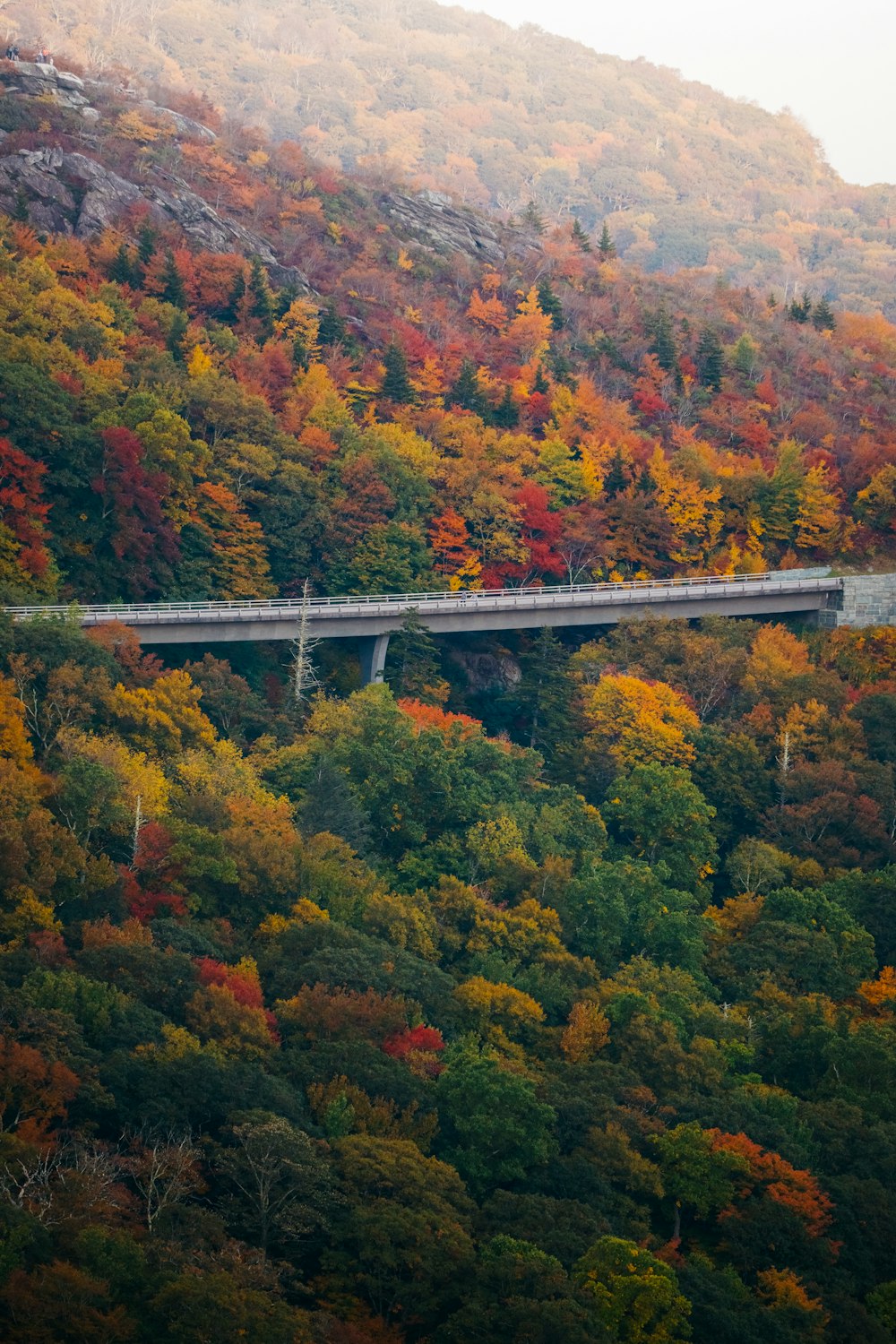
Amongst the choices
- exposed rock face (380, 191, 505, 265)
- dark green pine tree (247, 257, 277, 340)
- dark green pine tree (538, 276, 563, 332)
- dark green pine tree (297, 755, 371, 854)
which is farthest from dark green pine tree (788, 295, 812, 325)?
dark green pine tree (297, 755, 371, 854)

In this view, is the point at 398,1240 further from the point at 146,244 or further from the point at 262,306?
the point at 146,244

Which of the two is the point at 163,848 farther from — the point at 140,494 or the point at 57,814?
the point at 140,494

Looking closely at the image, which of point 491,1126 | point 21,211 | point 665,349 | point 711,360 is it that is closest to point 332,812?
point 491,1126

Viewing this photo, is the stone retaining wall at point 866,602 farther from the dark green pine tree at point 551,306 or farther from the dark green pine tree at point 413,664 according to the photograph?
the dark green pine tree at point 551,306

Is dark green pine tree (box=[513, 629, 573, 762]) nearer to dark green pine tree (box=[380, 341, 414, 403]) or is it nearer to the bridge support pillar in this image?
the bridge support pillar

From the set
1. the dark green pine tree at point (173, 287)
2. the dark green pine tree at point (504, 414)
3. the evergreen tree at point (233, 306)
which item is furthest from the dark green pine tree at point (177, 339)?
the dark green pine tree at point (504, 414)

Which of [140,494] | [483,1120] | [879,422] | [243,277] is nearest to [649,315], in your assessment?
[879,422]

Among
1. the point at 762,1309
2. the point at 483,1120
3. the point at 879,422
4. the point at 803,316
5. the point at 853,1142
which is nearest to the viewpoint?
the point at 762,1309
